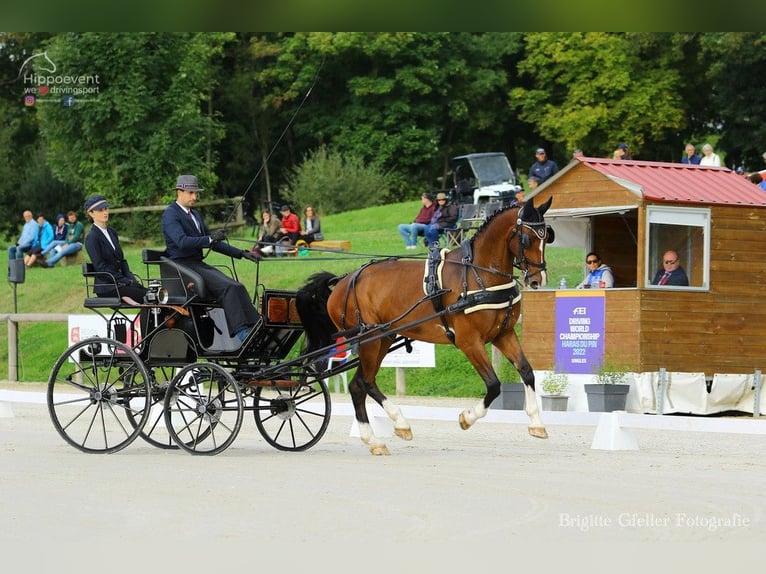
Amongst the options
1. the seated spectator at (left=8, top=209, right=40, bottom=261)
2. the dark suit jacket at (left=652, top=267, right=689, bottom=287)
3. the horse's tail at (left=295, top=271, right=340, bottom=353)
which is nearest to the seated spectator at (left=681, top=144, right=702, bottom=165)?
the dark suit jacket at (left=652, top=267, right=689, bottom=287)

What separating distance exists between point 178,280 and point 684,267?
337 inches

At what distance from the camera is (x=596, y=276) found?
1708 centimetres

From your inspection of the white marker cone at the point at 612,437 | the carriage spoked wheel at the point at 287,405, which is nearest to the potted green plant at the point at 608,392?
the white marker cone at the point at 612,437

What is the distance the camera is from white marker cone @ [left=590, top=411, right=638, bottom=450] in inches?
433

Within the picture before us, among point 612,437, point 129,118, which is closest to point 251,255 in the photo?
point 612,437

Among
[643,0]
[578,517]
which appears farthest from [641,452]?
[643,0]

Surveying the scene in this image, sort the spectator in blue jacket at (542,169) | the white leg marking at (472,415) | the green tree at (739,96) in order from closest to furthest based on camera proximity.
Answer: the white leg marking at (472,415) < the spectator in blue jacket at (542,169) < the green tree at (739,96)

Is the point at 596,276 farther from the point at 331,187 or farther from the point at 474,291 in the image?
the point at 331,187

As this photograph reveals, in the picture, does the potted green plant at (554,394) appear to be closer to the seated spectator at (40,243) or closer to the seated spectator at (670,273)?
the seated spectator at (670,273)

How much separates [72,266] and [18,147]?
23.1 metres

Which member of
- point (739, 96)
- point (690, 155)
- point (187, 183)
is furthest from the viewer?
point (739, 96)

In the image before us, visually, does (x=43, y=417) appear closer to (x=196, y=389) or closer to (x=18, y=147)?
(x=196, y=389)

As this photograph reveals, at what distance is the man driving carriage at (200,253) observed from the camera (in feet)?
33.9

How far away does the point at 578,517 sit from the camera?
650 cm
